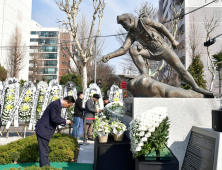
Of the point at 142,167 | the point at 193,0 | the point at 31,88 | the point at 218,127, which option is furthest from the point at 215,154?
the point at 193,0

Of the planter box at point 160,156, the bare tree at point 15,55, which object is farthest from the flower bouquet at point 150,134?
the bare tree at point 15,55

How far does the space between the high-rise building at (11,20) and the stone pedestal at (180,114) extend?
105 ft

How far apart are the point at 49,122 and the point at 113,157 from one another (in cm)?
150

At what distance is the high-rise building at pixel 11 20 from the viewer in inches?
A: 1378

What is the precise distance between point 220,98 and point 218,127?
5.50ft

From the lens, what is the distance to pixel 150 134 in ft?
11.2

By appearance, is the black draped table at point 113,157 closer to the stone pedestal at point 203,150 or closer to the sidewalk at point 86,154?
the stone pedestal at point 203,150

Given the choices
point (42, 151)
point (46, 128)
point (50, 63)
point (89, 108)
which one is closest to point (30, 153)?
point (42, 151)

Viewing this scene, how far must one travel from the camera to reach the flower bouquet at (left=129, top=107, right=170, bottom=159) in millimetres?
3420

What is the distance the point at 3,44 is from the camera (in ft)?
115

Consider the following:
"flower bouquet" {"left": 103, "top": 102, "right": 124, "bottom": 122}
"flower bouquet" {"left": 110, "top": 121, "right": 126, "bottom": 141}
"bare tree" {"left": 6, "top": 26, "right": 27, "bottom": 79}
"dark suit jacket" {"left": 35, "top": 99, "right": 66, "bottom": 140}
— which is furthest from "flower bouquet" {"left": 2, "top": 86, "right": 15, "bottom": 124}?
"bare tree" {"left": 6, "top": 26, "right": 27, "bottom": 79}

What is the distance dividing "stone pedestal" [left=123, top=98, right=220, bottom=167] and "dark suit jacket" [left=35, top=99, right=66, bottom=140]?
1.57 meters

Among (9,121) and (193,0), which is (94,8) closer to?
(9,121)

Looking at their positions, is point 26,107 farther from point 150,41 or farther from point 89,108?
point 150,41
